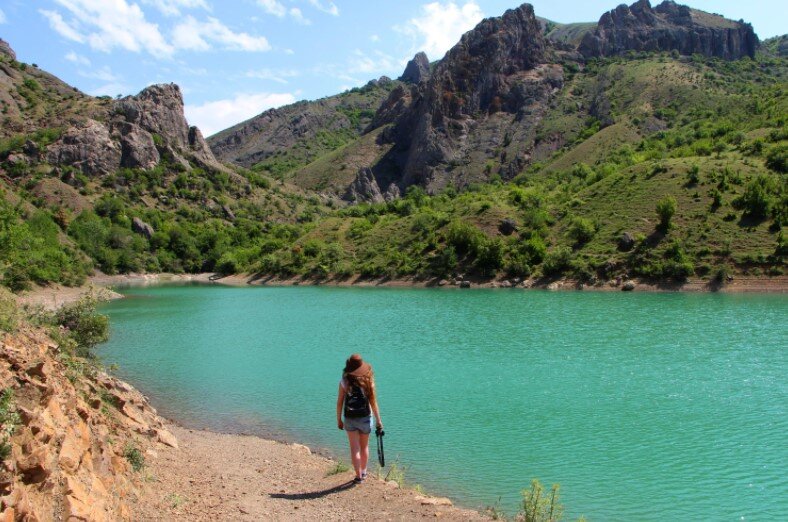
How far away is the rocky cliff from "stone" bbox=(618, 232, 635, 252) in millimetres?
66856

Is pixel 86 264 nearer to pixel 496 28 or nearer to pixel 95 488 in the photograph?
pixel 95 488

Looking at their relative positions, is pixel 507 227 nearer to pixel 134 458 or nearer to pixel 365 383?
pixel 365 383

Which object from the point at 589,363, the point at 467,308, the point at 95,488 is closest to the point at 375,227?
the point at 467,308

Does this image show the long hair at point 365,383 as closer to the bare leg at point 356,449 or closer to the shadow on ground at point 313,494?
the bare leg at point 356,449

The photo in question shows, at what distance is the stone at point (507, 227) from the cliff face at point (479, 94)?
82198 millimetres

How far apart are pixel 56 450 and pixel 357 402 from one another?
5.28 meters

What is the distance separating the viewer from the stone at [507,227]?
8200 centimetres

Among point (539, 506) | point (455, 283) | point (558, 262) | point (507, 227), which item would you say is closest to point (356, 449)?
point (539, 506)

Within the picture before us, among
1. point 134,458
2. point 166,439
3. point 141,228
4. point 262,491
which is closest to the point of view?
point 134,458

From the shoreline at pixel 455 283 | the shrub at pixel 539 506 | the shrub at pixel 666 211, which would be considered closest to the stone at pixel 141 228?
the shoreline at pixel 455 283

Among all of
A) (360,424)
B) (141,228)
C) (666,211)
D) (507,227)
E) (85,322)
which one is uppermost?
(141,228)

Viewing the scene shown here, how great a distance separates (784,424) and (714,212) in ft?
196

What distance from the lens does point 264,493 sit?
11.2m

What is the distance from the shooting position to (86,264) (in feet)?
278
